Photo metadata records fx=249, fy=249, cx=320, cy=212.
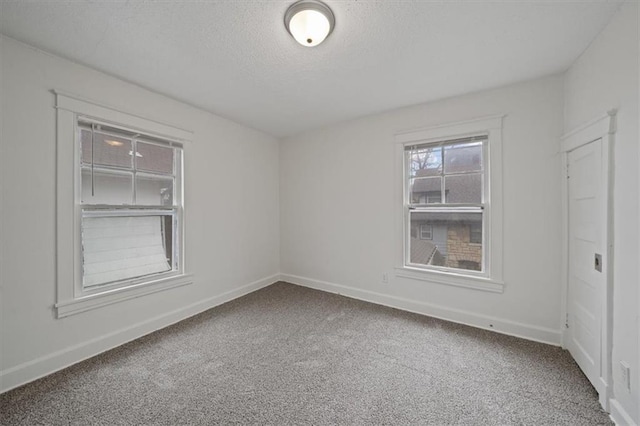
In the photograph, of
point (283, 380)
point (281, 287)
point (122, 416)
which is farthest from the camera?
point (281, 287)

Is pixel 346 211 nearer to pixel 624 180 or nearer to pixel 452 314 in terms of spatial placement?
pixel 452 314

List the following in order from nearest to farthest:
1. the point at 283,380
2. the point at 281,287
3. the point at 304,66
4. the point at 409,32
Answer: the point at 409,32 < the point at 283,380 < the point at 304,66 < the point at 281,287

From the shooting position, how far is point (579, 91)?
1973 millimetres

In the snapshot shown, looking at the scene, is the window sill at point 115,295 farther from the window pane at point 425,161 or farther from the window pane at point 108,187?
the window pane at point 425,161

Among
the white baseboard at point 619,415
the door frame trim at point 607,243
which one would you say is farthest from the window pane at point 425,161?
the white baseboard at point 619,415

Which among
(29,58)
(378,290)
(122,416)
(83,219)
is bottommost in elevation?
(122,416)

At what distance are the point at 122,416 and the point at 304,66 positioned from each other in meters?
2.77

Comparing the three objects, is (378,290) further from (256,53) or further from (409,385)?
(256,53)

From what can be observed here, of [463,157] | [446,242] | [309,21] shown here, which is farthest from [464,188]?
[309,21]

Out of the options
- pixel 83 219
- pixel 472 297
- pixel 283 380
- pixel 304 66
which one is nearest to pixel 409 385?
pixel 283 380

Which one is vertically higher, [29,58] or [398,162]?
[29,58]

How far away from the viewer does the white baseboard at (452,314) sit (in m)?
2.31

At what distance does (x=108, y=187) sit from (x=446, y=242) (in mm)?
3553

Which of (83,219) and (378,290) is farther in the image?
(378,290)
